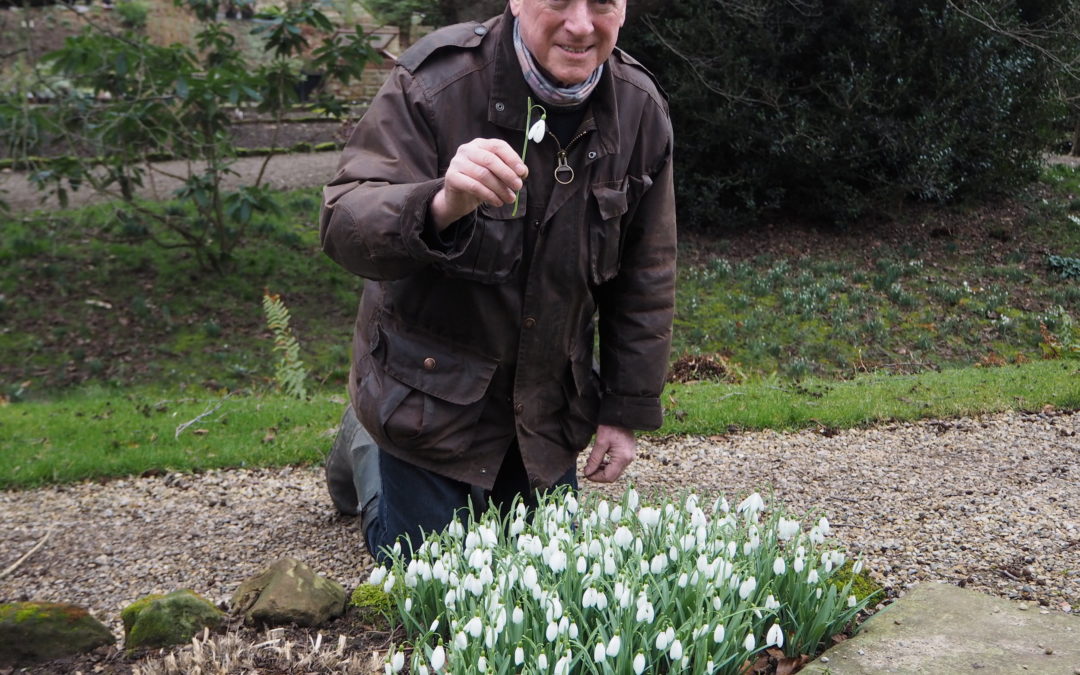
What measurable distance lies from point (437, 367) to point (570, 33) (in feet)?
3.50

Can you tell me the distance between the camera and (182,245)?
11531mm

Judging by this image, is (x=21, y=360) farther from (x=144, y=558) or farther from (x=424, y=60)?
(x=424, y=60)

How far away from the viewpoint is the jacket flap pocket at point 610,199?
3301mm

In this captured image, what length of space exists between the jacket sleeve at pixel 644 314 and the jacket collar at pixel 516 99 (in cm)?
31

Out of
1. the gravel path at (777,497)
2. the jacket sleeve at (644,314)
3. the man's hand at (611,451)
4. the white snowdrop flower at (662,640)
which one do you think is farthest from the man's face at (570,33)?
the gravel path at (777,497)

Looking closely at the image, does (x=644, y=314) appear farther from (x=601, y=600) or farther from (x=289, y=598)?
(x=289, y=598)

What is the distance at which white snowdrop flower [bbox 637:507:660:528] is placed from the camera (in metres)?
2.93

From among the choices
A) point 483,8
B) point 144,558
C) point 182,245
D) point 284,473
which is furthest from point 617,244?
point 182,245

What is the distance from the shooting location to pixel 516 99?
10.6ft

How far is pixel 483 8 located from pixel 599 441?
7847mm

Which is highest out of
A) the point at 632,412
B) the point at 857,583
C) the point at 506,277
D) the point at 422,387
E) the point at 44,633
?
the point at 506,277

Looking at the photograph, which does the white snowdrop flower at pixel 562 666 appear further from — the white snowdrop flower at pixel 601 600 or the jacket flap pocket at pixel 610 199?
the jacket flap pocket at pixel 610 199

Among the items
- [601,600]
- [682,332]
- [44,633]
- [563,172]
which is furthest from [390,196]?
[682,332]

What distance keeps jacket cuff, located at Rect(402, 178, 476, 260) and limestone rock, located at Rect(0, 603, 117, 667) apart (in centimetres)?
141
